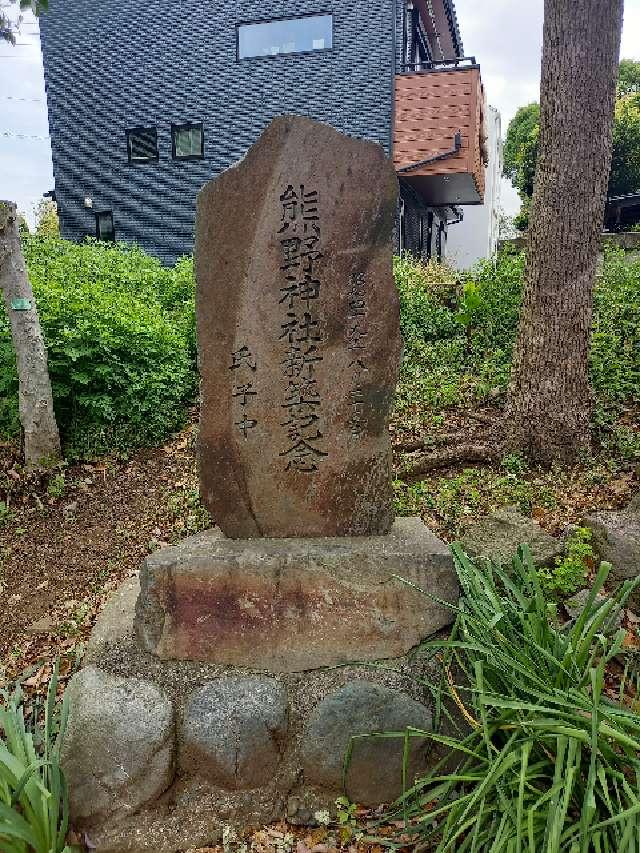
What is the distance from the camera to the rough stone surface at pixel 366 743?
9.23 feet

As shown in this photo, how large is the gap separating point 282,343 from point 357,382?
40 centimetres

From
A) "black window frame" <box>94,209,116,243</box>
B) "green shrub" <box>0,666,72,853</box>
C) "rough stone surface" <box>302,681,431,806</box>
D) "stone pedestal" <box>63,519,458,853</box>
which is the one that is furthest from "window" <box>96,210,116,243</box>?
"rough stone surface" <box>302,681,431,806</box>

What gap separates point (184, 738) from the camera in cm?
289

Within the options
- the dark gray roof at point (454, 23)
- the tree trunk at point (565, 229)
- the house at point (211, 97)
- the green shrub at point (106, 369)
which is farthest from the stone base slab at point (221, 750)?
the dark gray roof at point (454, 23)

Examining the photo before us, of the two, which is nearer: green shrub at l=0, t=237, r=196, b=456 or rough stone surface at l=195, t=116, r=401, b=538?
rough stone surface at l=195, t=116, r=401, b=538

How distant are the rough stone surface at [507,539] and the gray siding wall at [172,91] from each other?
10.4 metres

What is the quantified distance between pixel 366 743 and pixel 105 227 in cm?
1478

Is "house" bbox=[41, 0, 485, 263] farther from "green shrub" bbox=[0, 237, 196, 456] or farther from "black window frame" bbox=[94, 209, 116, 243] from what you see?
"green shrub" bbox=[0, 237, 196, 456]

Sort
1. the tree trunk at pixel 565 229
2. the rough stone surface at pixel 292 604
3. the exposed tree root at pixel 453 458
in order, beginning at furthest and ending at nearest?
the exposed tree root at pixel 453 458 < the tree trunk at pixel 565 229 < the rough stone surface at pixel 292 604

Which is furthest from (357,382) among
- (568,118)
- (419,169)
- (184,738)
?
(419,169)

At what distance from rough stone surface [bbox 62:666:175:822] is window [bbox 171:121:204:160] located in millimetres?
13444

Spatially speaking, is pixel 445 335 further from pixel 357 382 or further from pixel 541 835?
pixel 541 835

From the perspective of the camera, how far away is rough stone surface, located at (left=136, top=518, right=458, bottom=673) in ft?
9.85

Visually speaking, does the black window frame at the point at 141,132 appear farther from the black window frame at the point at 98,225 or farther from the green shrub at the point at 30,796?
the green shrub at the point at 30,796
